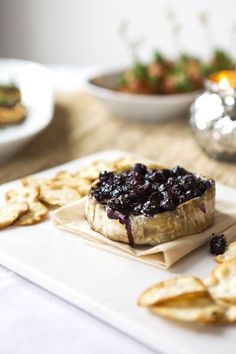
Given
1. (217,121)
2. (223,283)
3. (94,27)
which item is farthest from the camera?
(94,27)

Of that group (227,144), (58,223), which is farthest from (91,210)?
(227,144)

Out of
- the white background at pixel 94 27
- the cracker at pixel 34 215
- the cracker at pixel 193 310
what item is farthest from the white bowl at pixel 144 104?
the white background at pixel 94 27

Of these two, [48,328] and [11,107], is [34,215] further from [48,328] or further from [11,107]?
[11,107]

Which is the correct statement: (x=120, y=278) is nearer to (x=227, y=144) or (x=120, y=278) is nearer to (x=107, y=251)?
(x=107, y=251)

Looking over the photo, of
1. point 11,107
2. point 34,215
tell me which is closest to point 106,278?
point 34,215

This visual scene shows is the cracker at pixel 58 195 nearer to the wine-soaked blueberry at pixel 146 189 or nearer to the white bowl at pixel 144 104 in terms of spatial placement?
the wine-soaked blueberry at pixel 146 189

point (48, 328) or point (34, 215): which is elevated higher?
point (34, 215)
